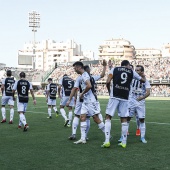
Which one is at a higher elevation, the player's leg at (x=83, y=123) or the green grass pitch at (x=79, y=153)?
the player's leg at (x=83, y=123)

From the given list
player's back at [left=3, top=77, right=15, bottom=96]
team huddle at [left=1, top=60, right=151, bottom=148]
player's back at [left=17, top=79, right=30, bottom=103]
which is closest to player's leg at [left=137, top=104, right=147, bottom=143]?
team huddle at [left=1, top=60, right=151, bottom=148]

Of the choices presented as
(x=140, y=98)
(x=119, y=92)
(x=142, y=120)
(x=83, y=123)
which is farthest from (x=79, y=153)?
(x=140, y=98)

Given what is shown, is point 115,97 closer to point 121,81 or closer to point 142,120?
point 121,81

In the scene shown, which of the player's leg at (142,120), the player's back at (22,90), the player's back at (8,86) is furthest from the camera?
the player's back at (8,86)

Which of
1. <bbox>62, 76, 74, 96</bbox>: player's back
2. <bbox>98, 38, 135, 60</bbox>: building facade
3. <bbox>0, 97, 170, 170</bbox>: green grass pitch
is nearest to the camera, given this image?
<bbox>0, 97, 170, 170</bbox>: green grass pitch

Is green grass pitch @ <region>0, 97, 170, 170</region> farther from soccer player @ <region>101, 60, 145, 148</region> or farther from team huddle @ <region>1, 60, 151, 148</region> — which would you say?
soccer player @ <region>101, 60, 145, 148</region>

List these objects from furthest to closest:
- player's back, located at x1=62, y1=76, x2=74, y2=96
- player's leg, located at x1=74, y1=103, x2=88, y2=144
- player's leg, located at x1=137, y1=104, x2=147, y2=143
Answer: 1. player's back, located at x1=62, y1=76, x2=74, y2=96
2. player's leg, located at x1=137, y1=104, x2=147, y2=143
3. player's leg, located at x1=74, y1=103, x2=88, y2=144

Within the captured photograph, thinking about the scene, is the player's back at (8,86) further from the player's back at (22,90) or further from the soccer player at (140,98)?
the soccer player at (140,98)

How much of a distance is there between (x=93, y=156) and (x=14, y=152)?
1996mm

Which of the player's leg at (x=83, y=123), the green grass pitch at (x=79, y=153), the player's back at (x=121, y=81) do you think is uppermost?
the player's back at (x=121, y=81)

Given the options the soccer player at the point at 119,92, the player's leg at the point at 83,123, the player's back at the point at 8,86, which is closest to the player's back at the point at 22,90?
the player's back at the point at 8,86

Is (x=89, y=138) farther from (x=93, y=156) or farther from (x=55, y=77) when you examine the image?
(x=55, y=77)

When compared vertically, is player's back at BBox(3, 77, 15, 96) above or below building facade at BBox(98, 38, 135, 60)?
below

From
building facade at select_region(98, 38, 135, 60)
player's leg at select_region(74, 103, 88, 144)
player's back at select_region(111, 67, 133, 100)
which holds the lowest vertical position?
player's leg at select_region(74, 103, 88, 144)
